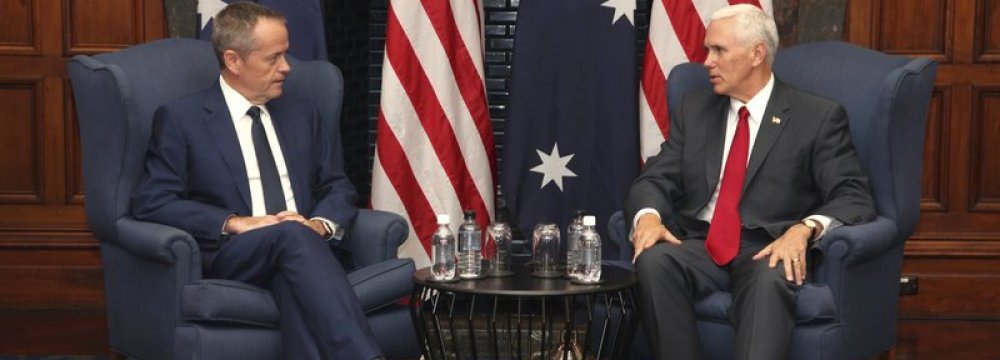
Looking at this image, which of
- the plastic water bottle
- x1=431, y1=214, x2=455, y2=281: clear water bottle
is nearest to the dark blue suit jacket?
x1=431, y1=214, x2=455, y2=281: clear water bottle

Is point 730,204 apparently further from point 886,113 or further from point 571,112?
point 571,112

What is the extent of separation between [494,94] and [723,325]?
2024 mm

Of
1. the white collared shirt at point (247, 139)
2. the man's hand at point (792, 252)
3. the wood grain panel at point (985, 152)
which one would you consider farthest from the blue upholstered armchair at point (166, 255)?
the wood grain panel at point (985, 152)

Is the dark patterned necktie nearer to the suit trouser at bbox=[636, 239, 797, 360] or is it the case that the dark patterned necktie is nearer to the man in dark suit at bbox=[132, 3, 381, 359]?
the man in dark suit at bbox=[132, 3, 381, 359]

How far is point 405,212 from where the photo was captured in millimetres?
5191

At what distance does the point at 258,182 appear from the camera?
4.30m

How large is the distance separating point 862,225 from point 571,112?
1340 millimetres

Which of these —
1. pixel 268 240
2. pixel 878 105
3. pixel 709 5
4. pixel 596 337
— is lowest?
pixel 596 337

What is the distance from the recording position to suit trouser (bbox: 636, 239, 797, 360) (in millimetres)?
3852

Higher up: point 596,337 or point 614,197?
point 614,197

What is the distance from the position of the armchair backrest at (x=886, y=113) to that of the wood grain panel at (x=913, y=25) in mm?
990

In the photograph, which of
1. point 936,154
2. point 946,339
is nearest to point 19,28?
point 936,154

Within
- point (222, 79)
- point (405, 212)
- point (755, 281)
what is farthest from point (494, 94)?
point (755, 281)

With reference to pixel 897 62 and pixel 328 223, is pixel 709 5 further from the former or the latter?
pixel 328 223
